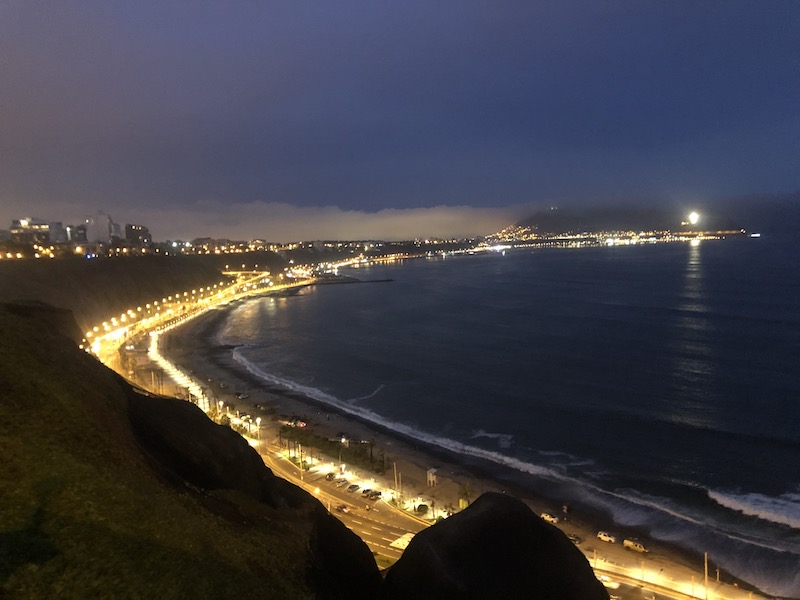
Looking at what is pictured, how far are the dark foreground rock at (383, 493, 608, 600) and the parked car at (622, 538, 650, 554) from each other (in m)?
11.7

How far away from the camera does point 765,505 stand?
22.2 metres

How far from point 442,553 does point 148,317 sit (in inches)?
2850

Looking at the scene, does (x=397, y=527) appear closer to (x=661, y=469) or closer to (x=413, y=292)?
(x=661, y=469)

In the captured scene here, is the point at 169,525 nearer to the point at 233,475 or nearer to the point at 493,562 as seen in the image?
the point at 233,475

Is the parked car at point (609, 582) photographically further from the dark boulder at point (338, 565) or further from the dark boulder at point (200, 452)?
the dark boulder at point (200, 452)

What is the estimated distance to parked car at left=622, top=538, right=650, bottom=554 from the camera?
63.8ft

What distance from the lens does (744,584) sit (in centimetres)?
1755

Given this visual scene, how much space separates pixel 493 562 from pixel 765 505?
1988 centimetres

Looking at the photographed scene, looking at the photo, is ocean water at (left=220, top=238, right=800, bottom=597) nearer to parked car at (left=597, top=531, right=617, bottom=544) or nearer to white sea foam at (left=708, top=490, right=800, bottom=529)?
white sea foam at (left=708, top=490, right=800, bottom=529)

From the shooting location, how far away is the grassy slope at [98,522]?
6816mm

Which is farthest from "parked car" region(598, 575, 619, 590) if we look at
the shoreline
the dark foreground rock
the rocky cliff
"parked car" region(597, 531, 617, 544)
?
the rocky cliff

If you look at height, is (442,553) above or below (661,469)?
above

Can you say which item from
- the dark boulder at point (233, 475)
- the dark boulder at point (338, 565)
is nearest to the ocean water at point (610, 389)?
the dark boulder at point (338, 565)

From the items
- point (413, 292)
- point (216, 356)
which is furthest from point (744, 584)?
point (413, 292)
